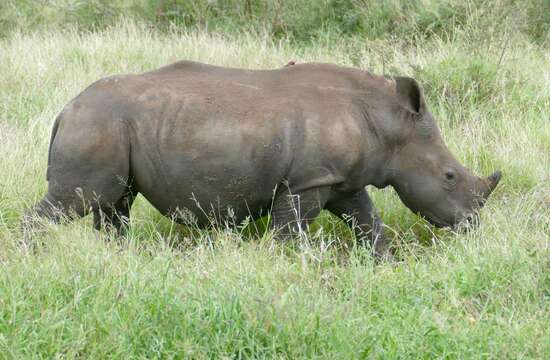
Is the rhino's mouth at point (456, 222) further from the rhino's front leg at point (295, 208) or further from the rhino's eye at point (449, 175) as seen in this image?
the rhino's front leg at point (295, 208)

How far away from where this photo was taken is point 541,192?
23.5ft

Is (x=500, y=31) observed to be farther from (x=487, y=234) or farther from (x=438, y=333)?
(x=438, y=333)

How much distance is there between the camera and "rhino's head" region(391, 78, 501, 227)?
263 inches

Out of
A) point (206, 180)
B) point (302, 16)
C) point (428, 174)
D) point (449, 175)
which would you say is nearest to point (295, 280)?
point (206, 180)

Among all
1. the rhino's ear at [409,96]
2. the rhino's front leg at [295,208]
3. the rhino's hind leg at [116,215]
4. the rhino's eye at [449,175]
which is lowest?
the rhino's hind leg at [116,215]

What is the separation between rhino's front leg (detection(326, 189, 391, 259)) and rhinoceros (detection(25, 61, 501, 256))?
19cm

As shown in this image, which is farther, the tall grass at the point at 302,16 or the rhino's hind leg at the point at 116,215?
the tall grass at the point at 302,16

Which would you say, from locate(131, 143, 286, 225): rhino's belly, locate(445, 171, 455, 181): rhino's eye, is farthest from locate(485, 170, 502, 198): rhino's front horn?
locate(131, 143, 286, 225): rhino's belly

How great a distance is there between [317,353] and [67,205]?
2378 millimetres

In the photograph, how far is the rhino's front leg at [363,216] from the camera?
6895mm

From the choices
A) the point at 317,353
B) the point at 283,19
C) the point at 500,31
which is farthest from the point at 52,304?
the point at 283,19

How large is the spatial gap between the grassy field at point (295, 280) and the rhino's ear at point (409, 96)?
0.97m

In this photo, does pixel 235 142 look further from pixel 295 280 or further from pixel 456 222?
pixel 456 222

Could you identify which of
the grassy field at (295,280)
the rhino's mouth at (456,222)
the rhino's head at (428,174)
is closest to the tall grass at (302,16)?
the grassy field at (295,280)
